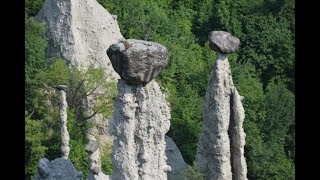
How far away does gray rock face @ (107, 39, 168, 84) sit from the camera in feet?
47.2

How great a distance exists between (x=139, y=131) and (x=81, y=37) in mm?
13062

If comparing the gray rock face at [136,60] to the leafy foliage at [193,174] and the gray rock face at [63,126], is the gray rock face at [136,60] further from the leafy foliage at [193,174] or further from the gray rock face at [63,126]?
the gray rock face at [63,126]

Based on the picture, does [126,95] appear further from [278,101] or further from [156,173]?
[278,101]

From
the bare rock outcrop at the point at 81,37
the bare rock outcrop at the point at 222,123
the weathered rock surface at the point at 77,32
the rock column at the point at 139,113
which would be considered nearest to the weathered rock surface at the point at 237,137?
the bare rock outcrop at the point at 222,123

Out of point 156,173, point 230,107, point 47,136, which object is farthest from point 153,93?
point 47,136

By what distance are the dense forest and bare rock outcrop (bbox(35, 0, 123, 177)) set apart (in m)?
0.60

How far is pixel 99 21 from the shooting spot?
2852cm

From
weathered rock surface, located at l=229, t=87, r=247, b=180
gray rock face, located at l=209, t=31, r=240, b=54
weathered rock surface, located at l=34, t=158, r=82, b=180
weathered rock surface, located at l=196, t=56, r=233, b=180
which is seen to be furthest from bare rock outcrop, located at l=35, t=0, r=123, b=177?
weathered rock surface, located at l=34, t=158, r=82, b=180

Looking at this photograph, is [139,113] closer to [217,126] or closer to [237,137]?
[217,126]

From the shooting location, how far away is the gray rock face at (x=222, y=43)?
1959cm

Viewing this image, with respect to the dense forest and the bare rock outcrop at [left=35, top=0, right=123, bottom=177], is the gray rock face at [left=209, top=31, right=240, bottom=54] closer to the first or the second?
the dense forest

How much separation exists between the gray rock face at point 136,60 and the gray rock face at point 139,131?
1.10 feet

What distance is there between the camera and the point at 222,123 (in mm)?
20156

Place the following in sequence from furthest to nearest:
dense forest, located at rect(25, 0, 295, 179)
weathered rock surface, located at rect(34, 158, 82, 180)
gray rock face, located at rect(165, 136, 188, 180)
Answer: dense forest, located at rect(25, 0, 295, 179) → gray rock face, located at rect(165, 136, 188, 180) → weathered rock surface, located at rect(34, 158, 82, 180)
